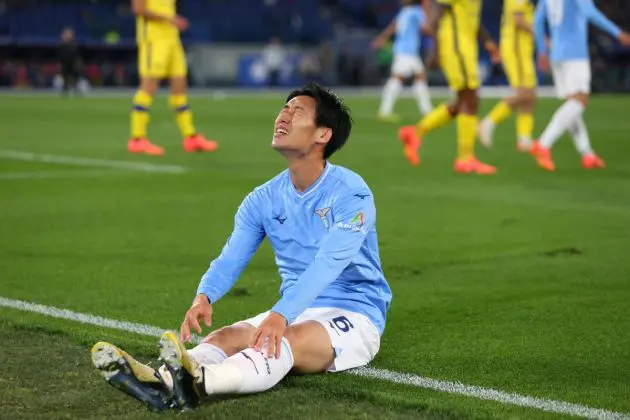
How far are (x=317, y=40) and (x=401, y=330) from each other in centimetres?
4113

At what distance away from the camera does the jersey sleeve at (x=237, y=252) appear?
197 inches

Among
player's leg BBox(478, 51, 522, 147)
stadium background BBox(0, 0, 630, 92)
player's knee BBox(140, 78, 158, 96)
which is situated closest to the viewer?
player's leg BBox(478, 51, 522, 147)

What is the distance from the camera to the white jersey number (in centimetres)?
1405

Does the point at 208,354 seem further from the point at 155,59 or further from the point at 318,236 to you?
the point at 155,59

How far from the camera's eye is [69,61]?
37.1m

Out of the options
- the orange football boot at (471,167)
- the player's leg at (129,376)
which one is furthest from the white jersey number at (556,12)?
the player's leg at (129,376)

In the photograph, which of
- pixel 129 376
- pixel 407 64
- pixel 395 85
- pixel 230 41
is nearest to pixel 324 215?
pixel 129 376

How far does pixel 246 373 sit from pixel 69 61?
33.8m

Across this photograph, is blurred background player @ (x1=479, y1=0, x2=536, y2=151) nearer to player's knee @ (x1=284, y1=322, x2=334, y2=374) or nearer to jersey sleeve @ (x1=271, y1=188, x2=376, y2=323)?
jersey sleeve @ (x1=271, y1=188, x2=376, y2=323)

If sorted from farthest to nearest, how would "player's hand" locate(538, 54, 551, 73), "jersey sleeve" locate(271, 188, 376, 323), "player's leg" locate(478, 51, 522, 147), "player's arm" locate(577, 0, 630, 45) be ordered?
"player's hand" locate(538, 54, 551, 73)
"player's leg" locate(478, 51, 522, 147)
"player's arm" locate(577, 0, 630, 45)
"jersey sleeve" locate(271, 188, 376, 323)

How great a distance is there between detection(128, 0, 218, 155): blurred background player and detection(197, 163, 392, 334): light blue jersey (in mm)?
10706

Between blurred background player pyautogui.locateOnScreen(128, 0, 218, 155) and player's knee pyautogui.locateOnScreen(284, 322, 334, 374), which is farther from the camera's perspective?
blurred background player pyautogui.locateOnScreen(128, 0, 218, 155)

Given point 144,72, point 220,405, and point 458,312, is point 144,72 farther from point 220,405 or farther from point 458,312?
point 220,405

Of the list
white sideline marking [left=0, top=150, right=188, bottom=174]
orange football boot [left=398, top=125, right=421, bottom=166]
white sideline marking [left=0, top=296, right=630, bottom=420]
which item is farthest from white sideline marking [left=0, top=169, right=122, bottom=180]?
white sideline marking [left=0, top=296, right=630, bottom=420]
